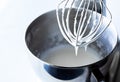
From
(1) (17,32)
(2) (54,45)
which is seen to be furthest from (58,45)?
(1) (17,32)

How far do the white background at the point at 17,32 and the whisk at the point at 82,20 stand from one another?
8 cm

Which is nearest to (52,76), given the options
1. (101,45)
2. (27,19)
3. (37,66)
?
(37,66)

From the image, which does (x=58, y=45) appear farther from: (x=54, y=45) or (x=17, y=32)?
(x=17, y=32)

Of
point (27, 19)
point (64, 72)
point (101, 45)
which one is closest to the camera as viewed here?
point (64, 72)

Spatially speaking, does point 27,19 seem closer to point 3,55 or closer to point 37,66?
point 3,55

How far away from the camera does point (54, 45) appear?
49 cm

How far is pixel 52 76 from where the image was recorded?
1.22 feet

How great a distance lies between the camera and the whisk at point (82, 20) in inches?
16.5

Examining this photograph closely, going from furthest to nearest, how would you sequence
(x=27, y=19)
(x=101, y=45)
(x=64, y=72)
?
(x=27, y=19) < (x=101, y=45) < (x=64, y=72)

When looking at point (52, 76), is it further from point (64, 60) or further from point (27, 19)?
point (27, 19)

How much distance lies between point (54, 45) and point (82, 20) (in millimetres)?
81

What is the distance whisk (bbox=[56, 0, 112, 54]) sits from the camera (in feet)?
1.37

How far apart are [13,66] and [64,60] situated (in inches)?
4.5

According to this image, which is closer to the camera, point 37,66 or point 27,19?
point 37,66
